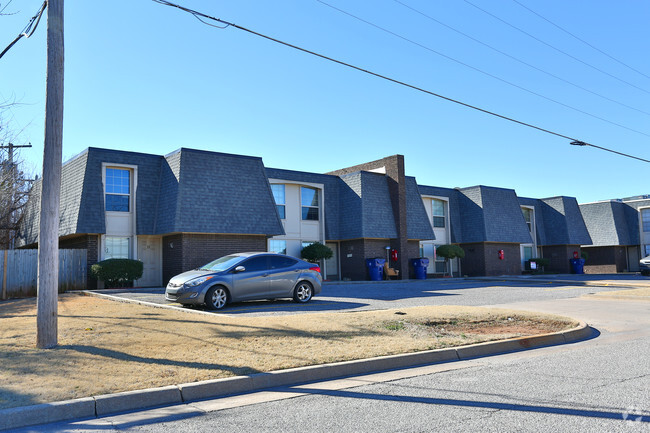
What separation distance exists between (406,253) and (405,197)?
3.15 meters

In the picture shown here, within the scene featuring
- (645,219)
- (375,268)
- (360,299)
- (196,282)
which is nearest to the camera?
(196,282)

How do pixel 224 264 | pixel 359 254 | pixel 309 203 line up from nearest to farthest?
pixel 224 264
pixel 309 203
pixel 359 254

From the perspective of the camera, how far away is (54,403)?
573 centimetres

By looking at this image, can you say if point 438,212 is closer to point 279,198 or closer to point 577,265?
point 279,198

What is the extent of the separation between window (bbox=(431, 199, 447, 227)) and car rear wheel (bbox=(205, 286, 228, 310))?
2380 cm

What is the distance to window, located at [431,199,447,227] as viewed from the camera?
35594mm

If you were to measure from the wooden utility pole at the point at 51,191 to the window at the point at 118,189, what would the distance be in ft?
45.8

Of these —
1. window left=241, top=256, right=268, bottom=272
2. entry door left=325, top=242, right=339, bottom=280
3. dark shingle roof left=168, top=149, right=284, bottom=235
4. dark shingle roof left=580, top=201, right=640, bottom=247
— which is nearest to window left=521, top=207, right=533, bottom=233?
dark shingle roof left=580, top=201, right=640, bottom=247

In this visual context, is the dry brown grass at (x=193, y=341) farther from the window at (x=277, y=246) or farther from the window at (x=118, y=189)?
the window at (x=277, y=246)

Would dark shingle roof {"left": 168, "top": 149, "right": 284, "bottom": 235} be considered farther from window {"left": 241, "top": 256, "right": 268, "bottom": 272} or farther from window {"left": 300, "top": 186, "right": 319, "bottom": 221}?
window {"left": 241, "top": 256, "right": 268, "bottom": 272}

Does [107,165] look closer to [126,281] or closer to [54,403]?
[126,281]

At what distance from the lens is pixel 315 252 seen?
27.1 meters

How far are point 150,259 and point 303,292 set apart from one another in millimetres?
10703

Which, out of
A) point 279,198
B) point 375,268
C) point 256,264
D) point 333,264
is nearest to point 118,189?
point 279,198
